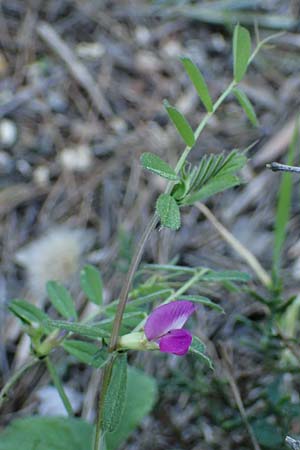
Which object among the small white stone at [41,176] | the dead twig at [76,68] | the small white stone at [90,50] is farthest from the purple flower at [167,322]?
the small white stone at [90,50]

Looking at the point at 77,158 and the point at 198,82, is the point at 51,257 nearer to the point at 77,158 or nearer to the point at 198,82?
the point at 77,158

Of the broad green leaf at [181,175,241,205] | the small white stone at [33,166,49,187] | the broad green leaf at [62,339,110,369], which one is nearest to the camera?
the broad green leaf at [181,175,241,205]

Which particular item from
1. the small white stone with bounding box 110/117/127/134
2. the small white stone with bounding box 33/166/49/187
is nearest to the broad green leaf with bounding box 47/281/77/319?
the small white stone with bounding box 33/166/49/187

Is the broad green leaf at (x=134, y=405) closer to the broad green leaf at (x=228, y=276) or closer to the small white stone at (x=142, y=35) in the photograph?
the broad green leaf at (x=228, y=276)

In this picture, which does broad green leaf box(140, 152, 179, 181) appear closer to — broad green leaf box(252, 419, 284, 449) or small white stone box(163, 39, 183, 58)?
broad green leaf box(252, 419, 284, 449)

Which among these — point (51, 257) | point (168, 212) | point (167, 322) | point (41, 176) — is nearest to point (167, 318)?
point (167, 322)

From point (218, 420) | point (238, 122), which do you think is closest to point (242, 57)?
point (218, 420)
